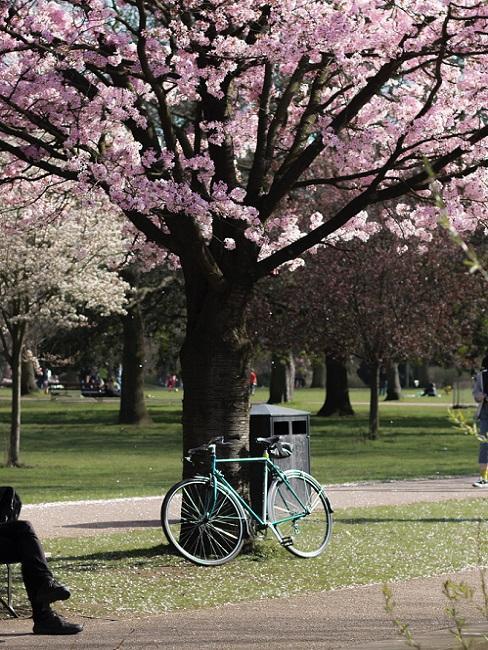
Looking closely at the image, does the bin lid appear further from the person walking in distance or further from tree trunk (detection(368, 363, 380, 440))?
tree trunk (detection(368, 363, 380, 440))

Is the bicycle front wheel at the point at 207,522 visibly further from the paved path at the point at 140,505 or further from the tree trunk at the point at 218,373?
the paved path at the point at 140,505

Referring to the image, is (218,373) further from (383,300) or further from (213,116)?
(383,300)

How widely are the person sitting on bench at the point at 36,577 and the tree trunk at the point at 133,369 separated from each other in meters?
32.4

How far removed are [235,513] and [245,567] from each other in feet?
1.39

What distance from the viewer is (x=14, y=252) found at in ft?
80.2

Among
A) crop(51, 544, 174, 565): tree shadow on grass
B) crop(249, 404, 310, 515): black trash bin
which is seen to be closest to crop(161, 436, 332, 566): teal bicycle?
crop(51, 544, 174, 565): tree shadow on grass

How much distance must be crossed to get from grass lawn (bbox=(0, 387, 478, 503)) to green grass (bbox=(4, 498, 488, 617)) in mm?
6080

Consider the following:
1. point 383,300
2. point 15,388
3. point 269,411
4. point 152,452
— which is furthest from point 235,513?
point 383,300

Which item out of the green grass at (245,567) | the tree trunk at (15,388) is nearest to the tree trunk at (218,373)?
the green grass at (245,567)

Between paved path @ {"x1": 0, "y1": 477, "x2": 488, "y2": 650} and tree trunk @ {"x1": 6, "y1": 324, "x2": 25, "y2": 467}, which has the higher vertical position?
tree trunk @ {"x1": 6, "y1": 324, "x2": 25, "y2": 467}

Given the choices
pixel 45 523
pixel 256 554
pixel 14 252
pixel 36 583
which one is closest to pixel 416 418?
pixel 14 252

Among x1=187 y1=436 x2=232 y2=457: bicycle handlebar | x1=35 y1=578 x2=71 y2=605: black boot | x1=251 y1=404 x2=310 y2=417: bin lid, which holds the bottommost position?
x1=35 y1=578 x2=71 y2=605: black boot

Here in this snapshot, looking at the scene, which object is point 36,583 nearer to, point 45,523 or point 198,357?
point 198,357

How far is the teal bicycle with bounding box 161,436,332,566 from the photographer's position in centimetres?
1005
